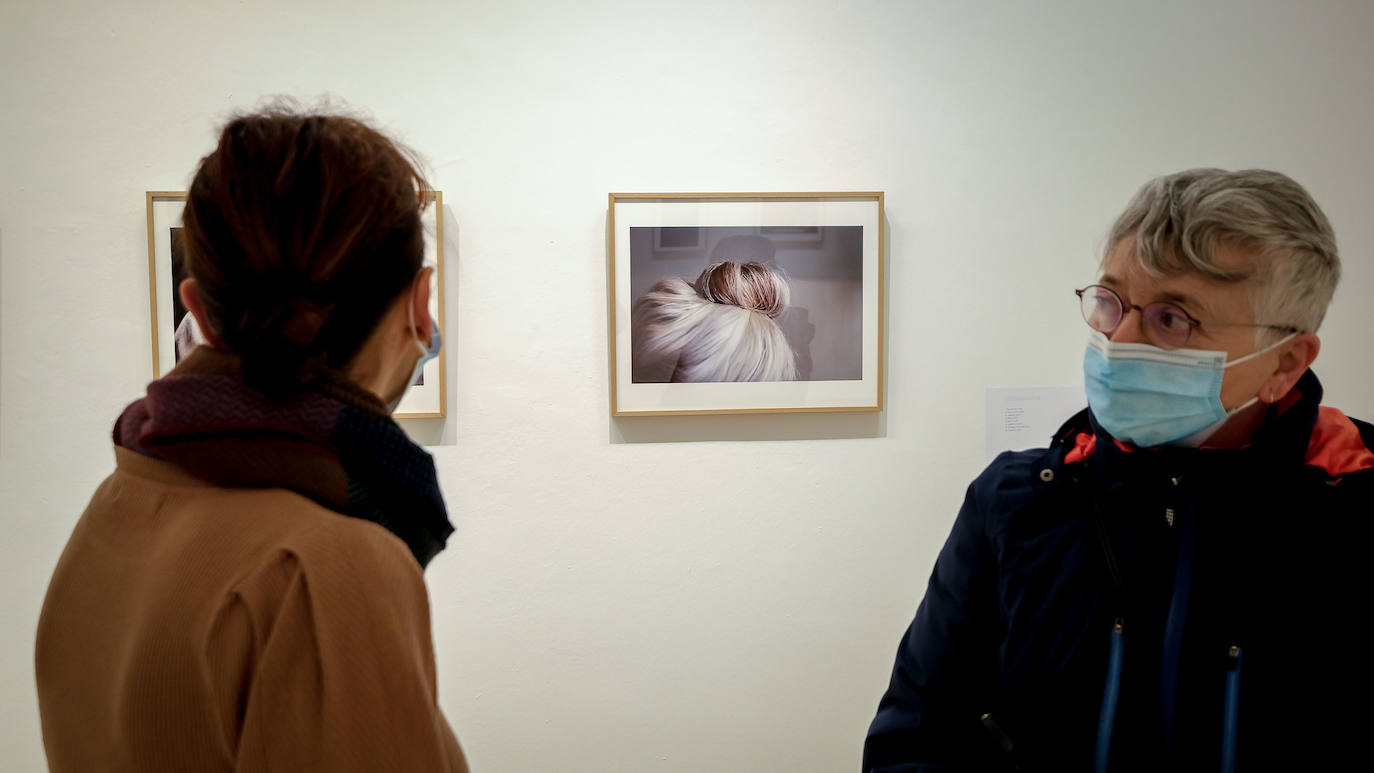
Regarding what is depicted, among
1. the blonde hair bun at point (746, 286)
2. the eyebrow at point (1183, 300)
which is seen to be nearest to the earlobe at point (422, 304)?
the eyebrow at point (1183, 300)

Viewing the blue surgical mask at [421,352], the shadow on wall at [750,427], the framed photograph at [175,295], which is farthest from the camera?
the shadow on wall at [750,427]

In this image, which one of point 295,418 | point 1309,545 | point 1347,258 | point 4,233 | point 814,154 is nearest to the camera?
point 295,418

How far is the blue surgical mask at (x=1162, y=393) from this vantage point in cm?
101

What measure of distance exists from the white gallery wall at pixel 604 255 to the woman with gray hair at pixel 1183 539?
85cm

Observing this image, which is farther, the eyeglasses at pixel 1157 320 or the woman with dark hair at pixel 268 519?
the eyeglasses at pixel 1157 320

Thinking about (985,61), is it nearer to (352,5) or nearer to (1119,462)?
(1119,462)

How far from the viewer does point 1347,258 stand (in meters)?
2.04

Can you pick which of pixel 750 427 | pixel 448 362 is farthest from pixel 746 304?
pixel 448 362

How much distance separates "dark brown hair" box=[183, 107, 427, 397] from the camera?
72 cm

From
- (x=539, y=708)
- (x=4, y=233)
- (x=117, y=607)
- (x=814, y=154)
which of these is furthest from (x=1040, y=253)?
(x=4, y=233)

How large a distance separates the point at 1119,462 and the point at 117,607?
3.60 ft

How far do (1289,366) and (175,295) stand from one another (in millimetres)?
2014

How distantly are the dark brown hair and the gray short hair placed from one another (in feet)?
2.92

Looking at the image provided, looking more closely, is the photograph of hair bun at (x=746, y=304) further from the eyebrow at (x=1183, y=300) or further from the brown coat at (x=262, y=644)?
the brown coat at (x=262, y=644)
